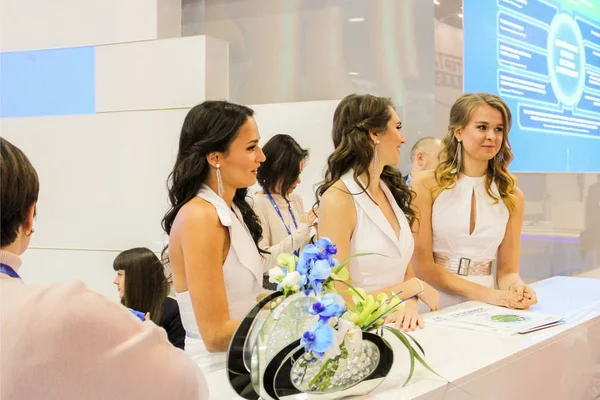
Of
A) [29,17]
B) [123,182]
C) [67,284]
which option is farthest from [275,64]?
[67,284]

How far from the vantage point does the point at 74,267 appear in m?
4.69

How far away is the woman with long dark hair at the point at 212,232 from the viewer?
1.74 meters

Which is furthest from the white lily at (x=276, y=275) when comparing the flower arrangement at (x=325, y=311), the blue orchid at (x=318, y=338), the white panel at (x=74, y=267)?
the white panel at (x=74, y=267)

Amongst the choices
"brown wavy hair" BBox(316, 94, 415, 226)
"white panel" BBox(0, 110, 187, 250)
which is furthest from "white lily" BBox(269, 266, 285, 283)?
"white panel" BBox(0, 110, 187, 250)

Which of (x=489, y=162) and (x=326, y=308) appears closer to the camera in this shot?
(x=326, y=308)

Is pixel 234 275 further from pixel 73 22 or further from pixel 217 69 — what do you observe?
pixel 73 22

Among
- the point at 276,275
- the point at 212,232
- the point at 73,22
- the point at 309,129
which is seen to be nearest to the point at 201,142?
the point at 212,232

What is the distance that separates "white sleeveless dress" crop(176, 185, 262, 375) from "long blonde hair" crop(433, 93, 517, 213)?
112 cm

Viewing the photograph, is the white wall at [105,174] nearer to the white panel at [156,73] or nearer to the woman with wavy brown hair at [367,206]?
the white panel at [156,73]

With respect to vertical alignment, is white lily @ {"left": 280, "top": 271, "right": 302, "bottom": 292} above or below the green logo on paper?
above

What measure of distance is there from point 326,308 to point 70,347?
0.47 meters

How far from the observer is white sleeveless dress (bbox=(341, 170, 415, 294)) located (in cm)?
228

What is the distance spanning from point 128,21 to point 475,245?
289 centimetres

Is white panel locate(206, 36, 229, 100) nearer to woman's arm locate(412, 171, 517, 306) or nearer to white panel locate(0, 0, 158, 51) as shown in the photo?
white panel locate(0, 0, 158, 51)
